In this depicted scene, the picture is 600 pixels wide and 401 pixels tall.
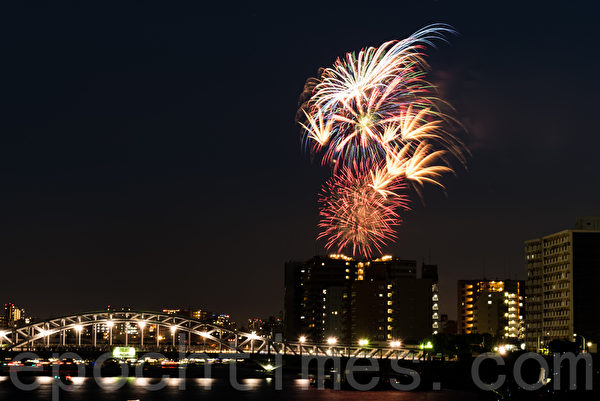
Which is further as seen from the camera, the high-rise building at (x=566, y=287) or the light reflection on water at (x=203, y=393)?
the high-rise building at (x=566, y=287)

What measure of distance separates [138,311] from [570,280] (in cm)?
7927

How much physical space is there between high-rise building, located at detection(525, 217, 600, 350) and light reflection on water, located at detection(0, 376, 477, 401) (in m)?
46.5

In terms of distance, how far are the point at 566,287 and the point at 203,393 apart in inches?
2861

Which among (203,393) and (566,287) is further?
(566,287)

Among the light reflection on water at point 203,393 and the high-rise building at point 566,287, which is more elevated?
the high-rise building at point 566,287

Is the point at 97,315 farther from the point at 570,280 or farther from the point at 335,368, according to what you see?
the point at 570,280

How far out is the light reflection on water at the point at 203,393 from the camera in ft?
401

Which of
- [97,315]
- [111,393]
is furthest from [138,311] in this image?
[111,393]

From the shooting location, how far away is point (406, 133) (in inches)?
2768

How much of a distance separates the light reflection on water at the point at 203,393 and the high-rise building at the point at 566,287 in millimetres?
46461

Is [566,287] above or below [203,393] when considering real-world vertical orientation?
above

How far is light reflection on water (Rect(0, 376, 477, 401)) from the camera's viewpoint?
12212 cm

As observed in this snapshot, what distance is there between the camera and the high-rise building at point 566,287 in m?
168

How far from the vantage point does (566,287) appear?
567 ft
